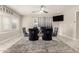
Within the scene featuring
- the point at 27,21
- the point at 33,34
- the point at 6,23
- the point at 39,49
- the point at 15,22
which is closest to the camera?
the point at 39,49

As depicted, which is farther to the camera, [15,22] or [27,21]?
[27,21]

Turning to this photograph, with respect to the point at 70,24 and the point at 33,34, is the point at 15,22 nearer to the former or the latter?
the point at 33,34

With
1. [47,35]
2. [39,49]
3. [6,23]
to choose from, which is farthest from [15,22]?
[39,49]

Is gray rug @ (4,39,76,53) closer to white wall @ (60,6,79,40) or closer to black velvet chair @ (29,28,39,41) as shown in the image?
black velvet chair @ (29,28,39,41)

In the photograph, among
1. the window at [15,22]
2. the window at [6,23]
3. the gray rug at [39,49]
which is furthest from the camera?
the window at [15,22]

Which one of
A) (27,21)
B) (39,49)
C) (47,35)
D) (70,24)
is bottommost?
(39,49)

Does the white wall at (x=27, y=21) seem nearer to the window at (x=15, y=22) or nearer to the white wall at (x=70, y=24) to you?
the window at (x=15, y=22)

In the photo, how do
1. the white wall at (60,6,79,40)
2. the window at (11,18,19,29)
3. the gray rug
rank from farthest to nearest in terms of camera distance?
the white wall at (60,6,79,40) → the window at (11,18,19,29) → the gray rug

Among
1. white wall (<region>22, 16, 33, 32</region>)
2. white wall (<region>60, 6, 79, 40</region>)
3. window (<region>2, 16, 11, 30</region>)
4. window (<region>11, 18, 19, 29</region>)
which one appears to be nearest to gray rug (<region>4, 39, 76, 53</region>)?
window (<region>2, 16, 11, 30</region>)

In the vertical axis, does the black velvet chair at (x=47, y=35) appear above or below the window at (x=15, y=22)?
below

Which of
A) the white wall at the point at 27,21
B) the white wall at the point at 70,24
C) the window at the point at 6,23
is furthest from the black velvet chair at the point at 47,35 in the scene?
the window at the point at 6,23

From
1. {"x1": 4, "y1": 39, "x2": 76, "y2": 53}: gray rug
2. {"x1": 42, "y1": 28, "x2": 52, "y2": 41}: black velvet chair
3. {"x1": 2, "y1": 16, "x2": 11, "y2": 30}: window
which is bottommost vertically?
{"x1": 4, "y1": 39, "x2": 76, "y2": 53}: gray rug

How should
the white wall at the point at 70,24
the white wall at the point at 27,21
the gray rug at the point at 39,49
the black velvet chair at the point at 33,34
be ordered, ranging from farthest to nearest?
the white wall at the point at 70,24, the black velvet chair at the point at 33,34, the white wall at the point at 27,21, the gray rug at the point at 39,49
